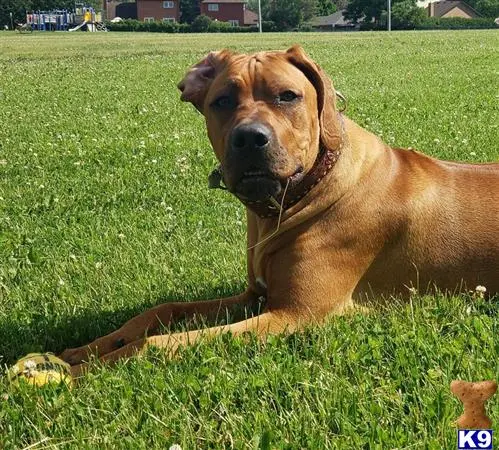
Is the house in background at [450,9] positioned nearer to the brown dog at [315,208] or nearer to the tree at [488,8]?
the tree at [488,8]

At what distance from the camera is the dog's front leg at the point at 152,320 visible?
139 inches

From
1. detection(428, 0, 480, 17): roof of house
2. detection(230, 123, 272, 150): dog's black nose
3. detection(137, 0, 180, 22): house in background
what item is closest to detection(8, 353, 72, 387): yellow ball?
detection(230, 123, 272, 150): dog's black nose

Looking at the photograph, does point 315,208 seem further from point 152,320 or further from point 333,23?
point 333,23

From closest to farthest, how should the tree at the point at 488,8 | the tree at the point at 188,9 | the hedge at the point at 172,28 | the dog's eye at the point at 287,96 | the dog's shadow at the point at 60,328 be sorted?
the dog's eye at the point at 287,96 → the dog's shadow at the point at 60,328 → the hedge at the point at 172,28 → the tree at the point at 488,8 → the tree at the point at 188,9

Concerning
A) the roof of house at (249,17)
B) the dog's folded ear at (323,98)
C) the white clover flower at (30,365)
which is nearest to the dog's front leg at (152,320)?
the white clover flower at (30,365)

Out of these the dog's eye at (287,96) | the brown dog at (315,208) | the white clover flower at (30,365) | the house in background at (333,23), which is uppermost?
the house in background at (333,23)

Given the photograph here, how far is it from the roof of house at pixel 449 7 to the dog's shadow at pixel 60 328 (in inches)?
4462

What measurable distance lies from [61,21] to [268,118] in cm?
9898

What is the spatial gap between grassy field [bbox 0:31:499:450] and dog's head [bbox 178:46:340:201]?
2.57 ft

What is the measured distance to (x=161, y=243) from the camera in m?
5.11

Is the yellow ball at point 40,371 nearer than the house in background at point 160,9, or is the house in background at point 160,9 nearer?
the yellow ball at point 40,371

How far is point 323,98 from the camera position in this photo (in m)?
3.66

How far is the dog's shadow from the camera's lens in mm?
3680

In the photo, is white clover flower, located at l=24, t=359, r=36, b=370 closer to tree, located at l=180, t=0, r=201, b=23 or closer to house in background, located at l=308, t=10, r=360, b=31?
house in background, located at l=308, t=10, r=360, b=31
